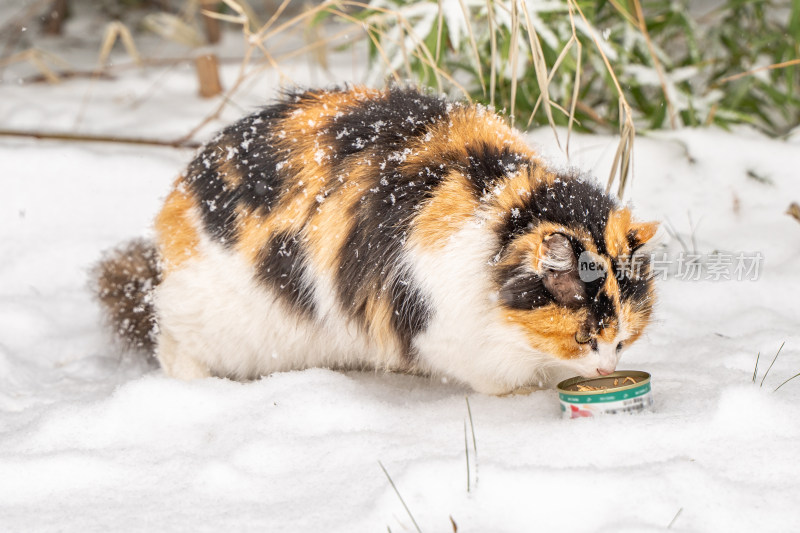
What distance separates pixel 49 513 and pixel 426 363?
3.45 ft

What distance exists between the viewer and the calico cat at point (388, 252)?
2.17 meters

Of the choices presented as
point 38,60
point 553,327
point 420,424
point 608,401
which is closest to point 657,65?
point 553,327

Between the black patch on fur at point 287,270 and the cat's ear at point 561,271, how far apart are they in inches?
28.5

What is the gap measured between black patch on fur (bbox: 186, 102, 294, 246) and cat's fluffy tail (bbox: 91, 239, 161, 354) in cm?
36

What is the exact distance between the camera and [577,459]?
6.28 ft

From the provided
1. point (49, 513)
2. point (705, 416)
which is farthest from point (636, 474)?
point (49, 513)

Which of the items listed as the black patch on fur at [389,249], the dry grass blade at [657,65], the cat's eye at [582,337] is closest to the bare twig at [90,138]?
the black patch on fur at [389,249]

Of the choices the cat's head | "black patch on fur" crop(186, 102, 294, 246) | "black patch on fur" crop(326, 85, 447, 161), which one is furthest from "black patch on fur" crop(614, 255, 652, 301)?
"black patch on fur" crop(186, 102, 294, 246)

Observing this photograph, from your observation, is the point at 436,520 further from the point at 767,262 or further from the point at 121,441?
the point at 767,262

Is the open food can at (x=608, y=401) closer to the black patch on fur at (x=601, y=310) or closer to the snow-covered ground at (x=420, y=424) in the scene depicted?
the snow-covered ground at (x=420, y=424)

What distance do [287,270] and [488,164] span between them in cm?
66

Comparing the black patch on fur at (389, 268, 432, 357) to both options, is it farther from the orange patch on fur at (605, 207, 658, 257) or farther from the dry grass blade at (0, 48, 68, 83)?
the dry grass blade at (0, 48, 68, 83)

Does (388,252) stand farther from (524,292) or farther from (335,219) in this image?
(524,292)

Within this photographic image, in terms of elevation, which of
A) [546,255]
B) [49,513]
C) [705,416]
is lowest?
[49,513]
